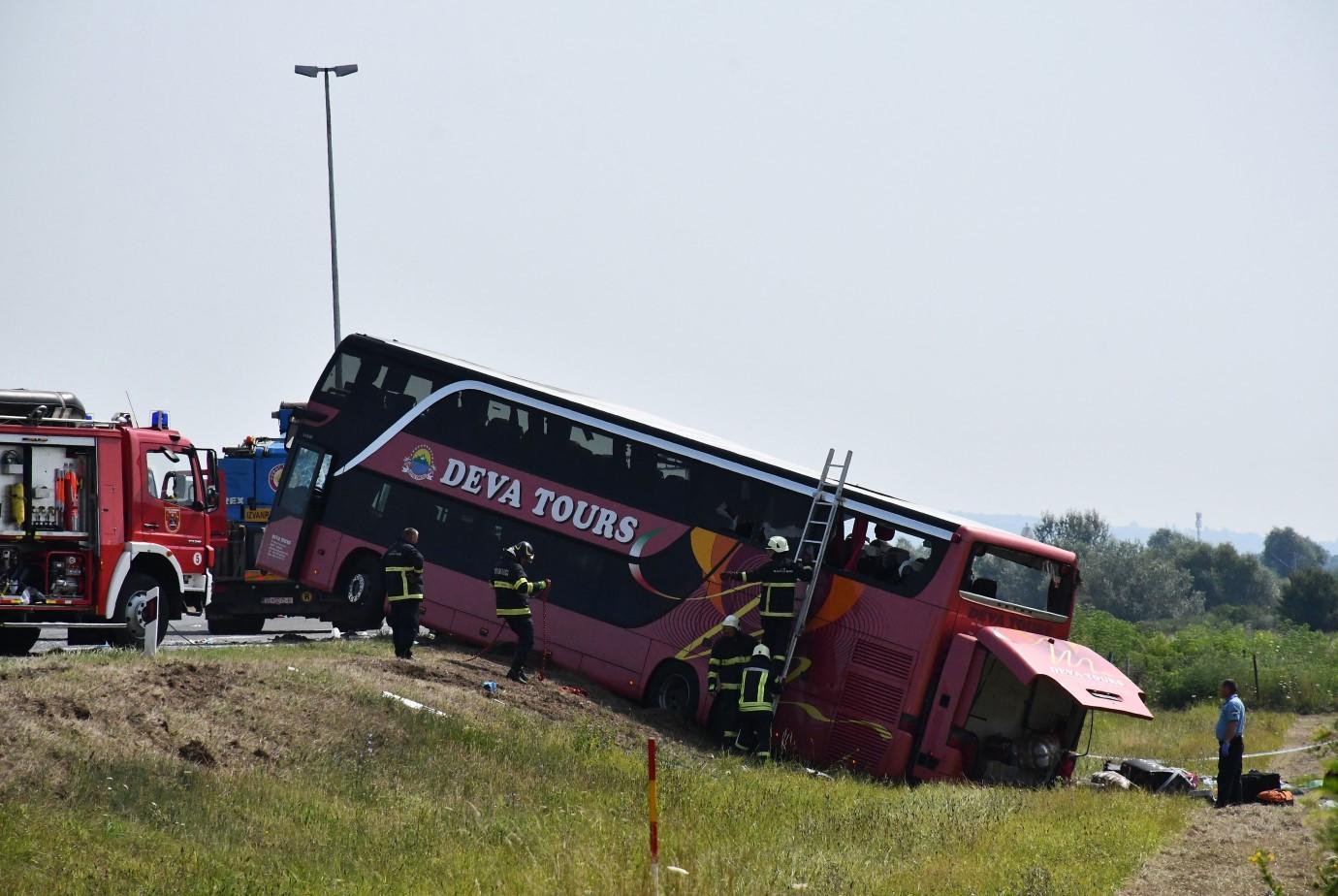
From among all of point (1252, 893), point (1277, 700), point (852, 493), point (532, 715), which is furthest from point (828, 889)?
point (1277, 700)

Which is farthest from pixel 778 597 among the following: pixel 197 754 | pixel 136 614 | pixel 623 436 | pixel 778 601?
pixel 136 614

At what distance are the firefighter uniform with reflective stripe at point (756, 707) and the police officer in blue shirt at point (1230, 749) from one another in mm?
5100

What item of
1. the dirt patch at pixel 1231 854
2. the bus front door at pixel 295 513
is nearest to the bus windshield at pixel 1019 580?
the dirt patch at pixel 1231 854

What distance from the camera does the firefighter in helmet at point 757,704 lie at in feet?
62.6

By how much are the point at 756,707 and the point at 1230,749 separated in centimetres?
543

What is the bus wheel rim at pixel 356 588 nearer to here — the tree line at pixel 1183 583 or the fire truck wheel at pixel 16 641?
the fire truck wheel at pixel 16 641

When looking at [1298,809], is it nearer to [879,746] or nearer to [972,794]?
[972,794]

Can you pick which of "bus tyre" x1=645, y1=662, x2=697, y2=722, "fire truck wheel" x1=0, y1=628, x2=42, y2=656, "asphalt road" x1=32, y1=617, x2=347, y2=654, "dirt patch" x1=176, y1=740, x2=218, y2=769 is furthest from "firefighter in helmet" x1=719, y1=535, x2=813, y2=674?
"fire truck wheel" x1=0, y1=628, x2=42, y2=656

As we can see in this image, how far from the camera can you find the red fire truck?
19797mm

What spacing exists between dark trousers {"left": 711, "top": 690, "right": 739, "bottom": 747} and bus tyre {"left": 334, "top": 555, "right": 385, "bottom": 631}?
5.32 m

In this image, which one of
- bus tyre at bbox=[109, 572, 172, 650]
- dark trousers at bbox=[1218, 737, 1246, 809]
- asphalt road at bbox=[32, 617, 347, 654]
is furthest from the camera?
asphalt road at bbox=[32, 617, 347, 654]

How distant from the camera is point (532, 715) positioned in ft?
59.6

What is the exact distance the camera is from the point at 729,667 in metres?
19.8

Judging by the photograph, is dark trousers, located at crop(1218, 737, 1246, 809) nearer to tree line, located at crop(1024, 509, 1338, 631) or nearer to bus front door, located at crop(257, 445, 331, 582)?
bus front door, located at crop(257, 445, 331, 582)
